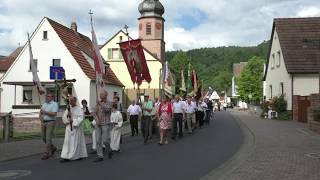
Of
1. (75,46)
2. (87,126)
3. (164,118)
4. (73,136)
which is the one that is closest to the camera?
(73,136)

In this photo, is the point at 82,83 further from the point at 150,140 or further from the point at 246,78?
the point at 246,78

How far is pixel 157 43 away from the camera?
77.9m

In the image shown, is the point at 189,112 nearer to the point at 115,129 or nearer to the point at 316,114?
the point at 316,114

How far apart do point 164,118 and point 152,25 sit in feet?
196

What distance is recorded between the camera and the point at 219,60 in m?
175

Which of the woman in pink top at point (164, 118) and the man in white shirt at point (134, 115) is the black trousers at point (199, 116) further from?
the woman in pink top at point (164, 118)

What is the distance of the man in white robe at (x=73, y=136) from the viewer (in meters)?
13.6

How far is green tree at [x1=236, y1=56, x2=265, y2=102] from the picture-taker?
78188 mm

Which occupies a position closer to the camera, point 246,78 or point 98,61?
point 98,61

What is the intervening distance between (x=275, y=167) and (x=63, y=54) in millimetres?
33359

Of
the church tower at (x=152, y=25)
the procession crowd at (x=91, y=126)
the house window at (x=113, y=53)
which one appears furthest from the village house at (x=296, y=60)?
the church tower at (x=152, y=25)

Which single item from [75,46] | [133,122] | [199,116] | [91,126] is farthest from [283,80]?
[91,126]

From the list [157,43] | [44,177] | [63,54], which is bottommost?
[44,177]

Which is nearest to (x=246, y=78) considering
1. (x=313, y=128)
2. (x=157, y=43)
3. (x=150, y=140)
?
(x=157, y=43)
